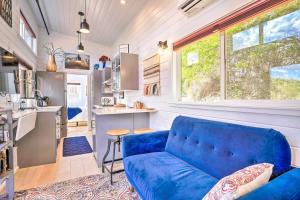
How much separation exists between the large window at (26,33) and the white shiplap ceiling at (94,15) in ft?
1.64

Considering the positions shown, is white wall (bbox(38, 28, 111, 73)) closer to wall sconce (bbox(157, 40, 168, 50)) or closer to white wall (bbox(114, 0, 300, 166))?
white wall (bbox(114, 0, 300, 166))

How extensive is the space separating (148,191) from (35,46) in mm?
5626

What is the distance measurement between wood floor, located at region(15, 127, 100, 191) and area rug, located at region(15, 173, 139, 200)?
0.19 metres

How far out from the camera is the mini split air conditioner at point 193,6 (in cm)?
201

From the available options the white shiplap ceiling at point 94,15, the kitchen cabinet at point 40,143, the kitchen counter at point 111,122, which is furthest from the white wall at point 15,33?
the kitchen counter at point 111,122

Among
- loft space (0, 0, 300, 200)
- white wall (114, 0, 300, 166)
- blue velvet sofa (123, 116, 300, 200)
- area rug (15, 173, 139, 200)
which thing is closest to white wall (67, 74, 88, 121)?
loft space (0, 0, 300, 200)

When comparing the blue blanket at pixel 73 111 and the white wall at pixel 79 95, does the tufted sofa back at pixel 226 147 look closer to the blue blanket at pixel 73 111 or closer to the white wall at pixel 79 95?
the blue blanket at pixel 73 111

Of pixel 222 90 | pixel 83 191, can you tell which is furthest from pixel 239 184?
pixel 83 191

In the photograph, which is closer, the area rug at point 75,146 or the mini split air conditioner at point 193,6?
the mini split air conditioner at point 193,6

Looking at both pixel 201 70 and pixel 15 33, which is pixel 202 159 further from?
pixel 15 33

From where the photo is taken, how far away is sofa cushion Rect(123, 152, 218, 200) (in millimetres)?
1233

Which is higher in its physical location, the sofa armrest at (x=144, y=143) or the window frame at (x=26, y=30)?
the window frame at (x=26, y=30)

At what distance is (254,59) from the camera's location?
1659 mm

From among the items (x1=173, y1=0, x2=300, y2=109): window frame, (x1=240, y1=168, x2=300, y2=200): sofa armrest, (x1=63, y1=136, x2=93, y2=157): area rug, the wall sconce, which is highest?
the wall sconce
